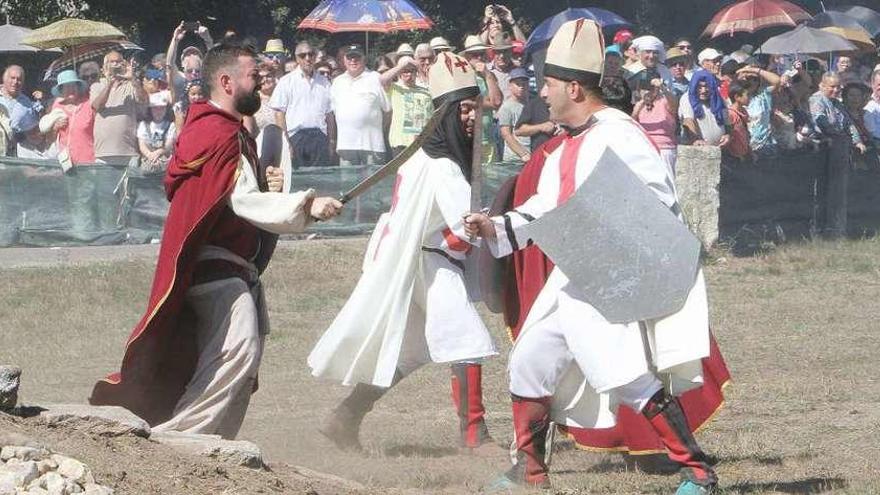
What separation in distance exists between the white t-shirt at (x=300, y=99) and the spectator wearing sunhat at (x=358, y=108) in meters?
0.13

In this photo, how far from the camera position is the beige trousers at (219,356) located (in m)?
7.17

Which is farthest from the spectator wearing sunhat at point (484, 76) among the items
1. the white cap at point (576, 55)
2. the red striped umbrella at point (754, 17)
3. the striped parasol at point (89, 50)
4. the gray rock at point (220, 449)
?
the gray rock at point (220, 449)

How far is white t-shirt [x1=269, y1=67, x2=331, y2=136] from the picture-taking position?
16266mm

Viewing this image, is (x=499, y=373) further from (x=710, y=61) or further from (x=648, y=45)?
(x=710, y=61)

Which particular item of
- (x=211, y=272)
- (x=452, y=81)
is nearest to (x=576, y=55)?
(x=452, y=81)

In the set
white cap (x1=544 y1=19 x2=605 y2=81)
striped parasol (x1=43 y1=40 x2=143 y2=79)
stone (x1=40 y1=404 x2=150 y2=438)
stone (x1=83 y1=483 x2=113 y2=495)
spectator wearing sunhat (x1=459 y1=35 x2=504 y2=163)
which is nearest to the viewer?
stone (x1=83 y1=483 x2=113 y2=495)

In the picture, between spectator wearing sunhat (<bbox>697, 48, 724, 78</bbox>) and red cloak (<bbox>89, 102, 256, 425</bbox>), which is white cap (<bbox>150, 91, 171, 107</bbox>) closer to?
spectator wearing sunhat (<bbox>697, 48, 724, 78</bbox>)

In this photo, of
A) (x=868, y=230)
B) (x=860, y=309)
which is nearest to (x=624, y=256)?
(x=860, y=309)

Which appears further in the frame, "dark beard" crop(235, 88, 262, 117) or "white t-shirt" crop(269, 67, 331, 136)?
"white t-shirt" crop(269, 67, 331, 136)

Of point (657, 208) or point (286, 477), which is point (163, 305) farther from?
point (657, 208)

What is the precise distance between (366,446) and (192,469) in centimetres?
280

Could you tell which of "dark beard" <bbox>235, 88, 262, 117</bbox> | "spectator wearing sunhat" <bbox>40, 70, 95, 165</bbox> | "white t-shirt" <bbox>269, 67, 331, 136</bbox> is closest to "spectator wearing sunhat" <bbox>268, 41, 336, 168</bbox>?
"white t-shirt" <bbox>269, 67, 331, 136</bbox>

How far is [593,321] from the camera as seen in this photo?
6.76 m

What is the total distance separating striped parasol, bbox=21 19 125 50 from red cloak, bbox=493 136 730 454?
38.7 ft
